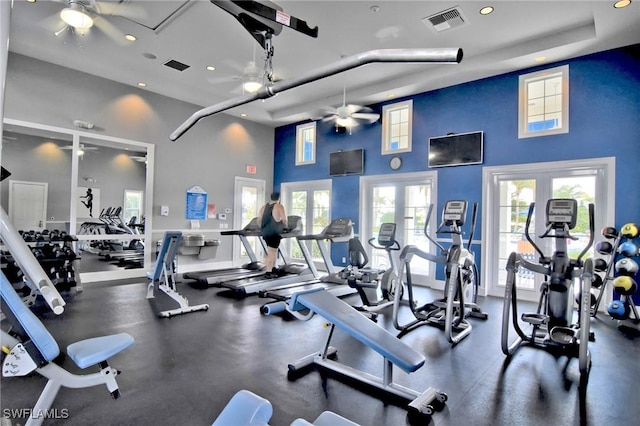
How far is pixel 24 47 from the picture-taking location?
588cm

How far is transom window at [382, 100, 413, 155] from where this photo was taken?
745cm

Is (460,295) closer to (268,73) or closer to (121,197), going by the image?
(268,73)

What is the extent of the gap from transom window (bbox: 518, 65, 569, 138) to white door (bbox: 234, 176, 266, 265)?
6538 millimetres

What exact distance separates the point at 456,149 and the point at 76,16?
6.22 meters

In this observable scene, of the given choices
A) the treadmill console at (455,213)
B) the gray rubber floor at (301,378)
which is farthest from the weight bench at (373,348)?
the treadmill console at (455,213)

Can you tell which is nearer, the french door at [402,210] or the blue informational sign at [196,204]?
the french door at [402,210]

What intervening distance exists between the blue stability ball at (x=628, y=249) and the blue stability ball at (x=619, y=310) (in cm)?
65

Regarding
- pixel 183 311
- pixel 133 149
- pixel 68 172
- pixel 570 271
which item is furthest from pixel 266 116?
pixel 570 271

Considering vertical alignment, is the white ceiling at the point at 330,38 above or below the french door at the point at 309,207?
above

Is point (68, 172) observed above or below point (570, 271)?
above

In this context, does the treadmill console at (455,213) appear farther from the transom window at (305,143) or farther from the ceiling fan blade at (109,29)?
the ceiling fan blade at (109,29)

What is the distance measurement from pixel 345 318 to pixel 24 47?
706 centimetres

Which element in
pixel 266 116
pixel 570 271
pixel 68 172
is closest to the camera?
pixel 570 271

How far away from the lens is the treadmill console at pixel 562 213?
3660 mm
